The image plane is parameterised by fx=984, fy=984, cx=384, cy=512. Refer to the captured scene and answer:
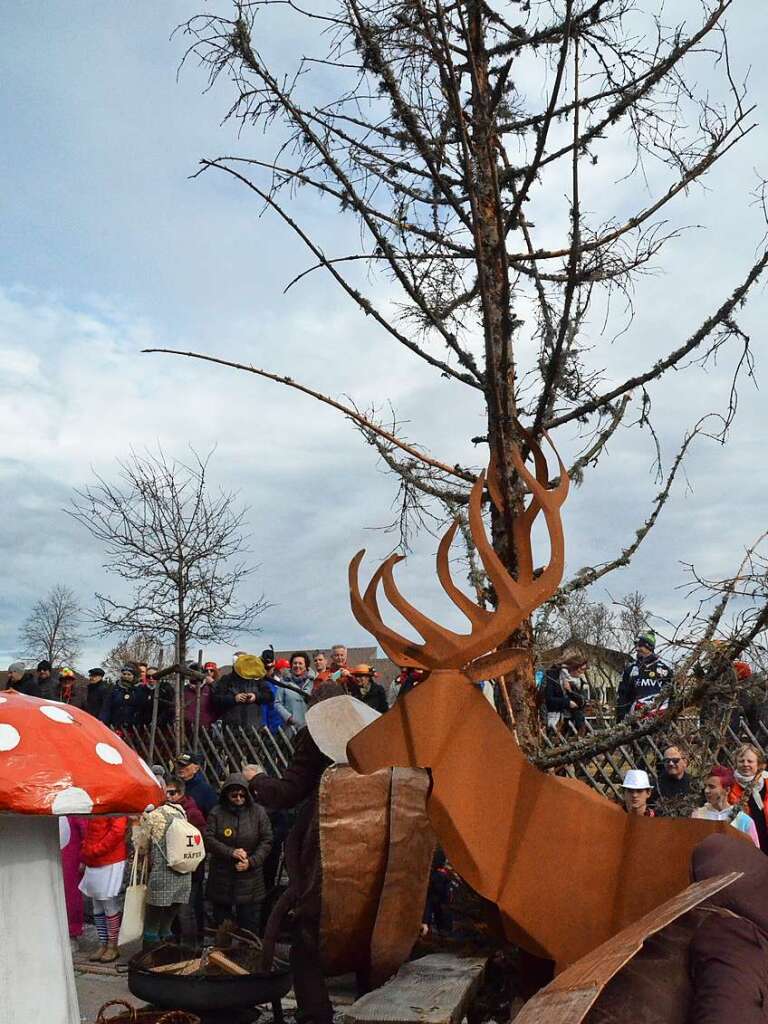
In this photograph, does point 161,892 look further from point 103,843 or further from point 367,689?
point 367,689

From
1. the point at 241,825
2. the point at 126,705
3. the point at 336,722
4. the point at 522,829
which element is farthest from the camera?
the point at 126,705

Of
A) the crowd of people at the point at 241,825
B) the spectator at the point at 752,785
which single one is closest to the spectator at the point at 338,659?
the crowd of people at the point at 241,825

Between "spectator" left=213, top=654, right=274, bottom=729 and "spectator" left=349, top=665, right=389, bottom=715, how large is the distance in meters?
1.66

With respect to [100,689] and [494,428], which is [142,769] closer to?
[494,428]

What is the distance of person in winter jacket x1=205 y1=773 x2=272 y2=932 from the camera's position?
803 cm

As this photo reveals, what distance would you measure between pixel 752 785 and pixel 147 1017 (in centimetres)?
393

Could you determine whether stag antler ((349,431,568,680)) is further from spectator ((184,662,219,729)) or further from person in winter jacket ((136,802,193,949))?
Result: spectator ((184,662,219,729))

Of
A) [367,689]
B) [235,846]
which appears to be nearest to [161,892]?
[235,846]

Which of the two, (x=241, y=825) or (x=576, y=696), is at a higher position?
(x=576, y=696)

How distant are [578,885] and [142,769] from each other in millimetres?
1479

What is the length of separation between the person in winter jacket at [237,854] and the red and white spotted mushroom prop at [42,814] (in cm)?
500

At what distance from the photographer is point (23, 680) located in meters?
12.9

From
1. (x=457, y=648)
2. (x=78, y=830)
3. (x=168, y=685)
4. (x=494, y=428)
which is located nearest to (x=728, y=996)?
(x=457, y=648)

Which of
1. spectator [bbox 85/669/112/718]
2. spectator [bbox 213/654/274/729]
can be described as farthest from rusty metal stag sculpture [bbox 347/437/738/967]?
spectator [bbox 85/669/112/718]
